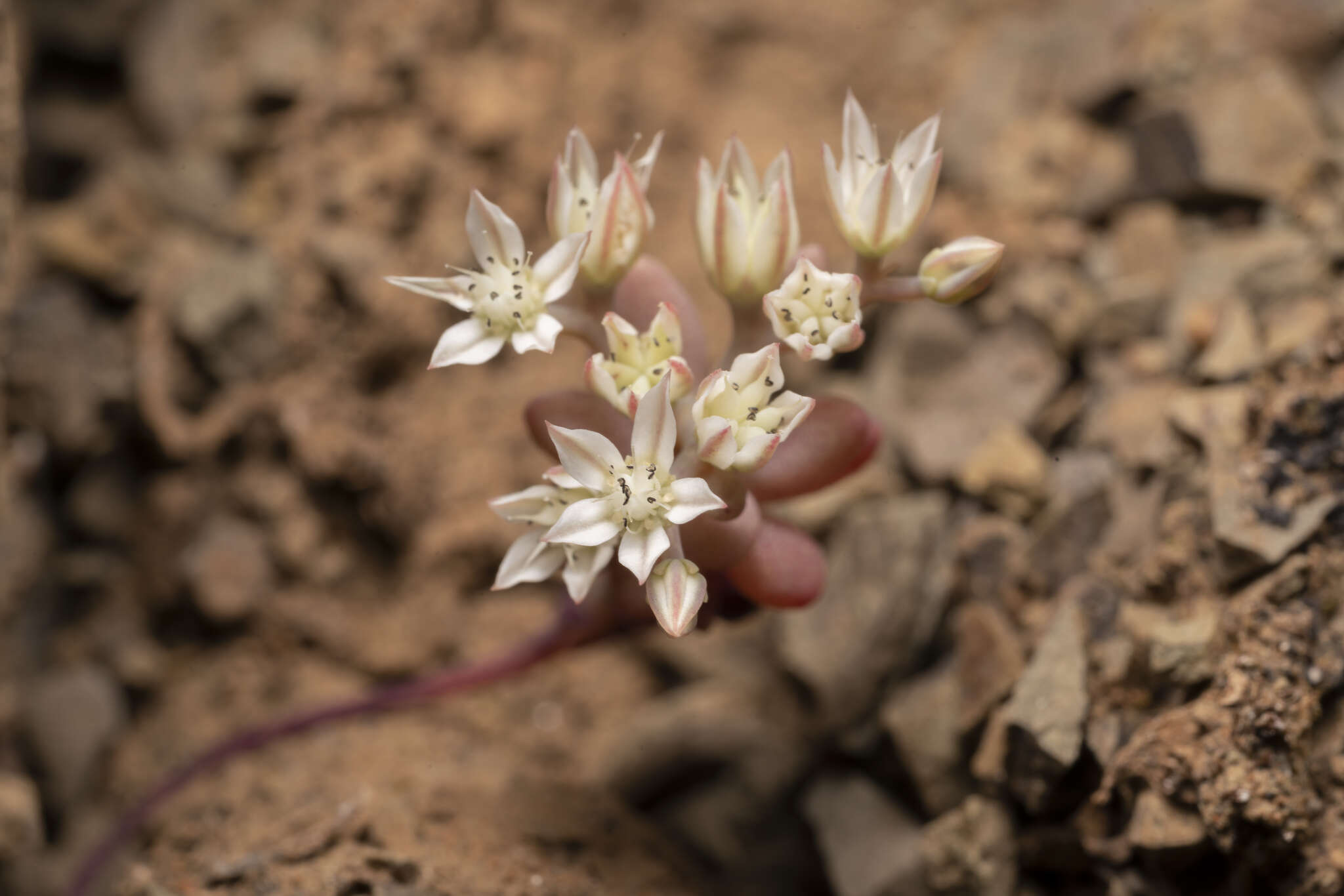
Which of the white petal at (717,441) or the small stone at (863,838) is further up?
the white petal at (717,441)

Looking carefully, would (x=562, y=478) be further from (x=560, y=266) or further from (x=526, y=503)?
(x=560, y=266)

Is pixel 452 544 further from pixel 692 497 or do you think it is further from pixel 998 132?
pixel 998 132

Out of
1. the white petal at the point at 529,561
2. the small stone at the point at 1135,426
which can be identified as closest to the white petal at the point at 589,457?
the white petal at the point at 529,561

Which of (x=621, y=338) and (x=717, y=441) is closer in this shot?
(x=717, y=441)

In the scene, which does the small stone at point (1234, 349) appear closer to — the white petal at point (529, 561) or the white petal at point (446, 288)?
the white petal at point (529, 561)

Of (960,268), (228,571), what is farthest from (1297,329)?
(228,571)

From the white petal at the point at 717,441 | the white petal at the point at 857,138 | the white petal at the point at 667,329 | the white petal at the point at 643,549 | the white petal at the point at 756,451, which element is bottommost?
the white petal at the point at 643,549

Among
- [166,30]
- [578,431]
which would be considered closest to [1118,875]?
[578,431]
